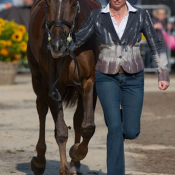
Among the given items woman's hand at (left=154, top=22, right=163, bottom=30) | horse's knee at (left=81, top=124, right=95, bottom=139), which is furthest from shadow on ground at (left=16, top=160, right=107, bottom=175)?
woman's hand at (left=154, top=22, right=163, bottom=30)

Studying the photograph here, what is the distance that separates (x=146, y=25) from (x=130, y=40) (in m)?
0.20

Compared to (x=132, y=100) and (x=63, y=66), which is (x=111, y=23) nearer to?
(x=132, y=100)

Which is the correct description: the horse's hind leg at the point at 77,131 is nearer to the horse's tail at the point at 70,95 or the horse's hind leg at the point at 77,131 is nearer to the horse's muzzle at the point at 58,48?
the horse's tail at the point at 70,95

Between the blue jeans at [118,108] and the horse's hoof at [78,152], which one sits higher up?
the blue jeans at [118,108]

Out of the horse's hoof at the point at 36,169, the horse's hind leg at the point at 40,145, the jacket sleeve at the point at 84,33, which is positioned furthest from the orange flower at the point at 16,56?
the jacket sleeve at the point at 84,33

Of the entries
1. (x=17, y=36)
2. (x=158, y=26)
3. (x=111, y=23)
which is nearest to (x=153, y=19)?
(x=158, y=26)

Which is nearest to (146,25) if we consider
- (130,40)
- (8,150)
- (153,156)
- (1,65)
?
(130,40)

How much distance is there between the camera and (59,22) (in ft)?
17.4

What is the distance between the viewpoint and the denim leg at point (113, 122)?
5.05 metres

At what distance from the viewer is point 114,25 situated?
16.7 ft

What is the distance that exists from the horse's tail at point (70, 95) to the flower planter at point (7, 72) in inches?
301

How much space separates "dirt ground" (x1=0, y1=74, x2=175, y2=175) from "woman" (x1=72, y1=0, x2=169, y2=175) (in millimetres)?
1076

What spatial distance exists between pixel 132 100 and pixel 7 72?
371 inches

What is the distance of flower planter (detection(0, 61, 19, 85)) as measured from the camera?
14.2 metres
